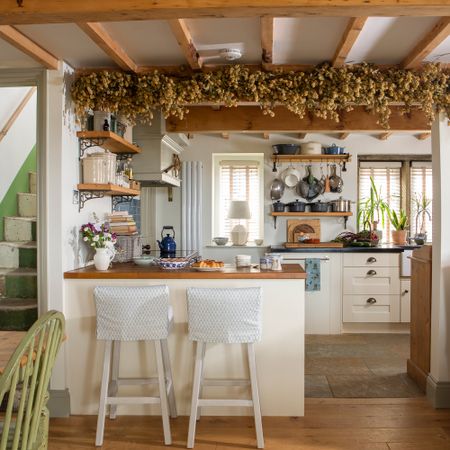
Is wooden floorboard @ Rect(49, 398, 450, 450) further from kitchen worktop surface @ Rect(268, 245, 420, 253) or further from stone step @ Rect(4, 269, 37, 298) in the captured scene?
kitchen worktop surface @ Rect(268, 245, 420, 253)

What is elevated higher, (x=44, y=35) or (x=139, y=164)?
(x=44, y=35)

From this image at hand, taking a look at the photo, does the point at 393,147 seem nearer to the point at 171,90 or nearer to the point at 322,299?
the point at 322,299

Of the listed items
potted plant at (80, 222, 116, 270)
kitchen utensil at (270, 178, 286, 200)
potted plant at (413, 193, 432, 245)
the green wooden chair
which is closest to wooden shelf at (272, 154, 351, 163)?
kitchen utensil at (270, 178, 286, 200)

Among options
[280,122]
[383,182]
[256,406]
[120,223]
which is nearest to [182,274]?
[256,406]

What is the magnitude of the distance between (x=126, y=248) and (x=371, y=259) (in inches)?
108

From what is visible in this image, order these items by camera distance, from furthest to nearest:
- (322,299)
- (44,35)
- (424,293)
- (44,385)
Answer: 1. (322,299)
2. (424,293)
3. (44,35)
4. (44,385)

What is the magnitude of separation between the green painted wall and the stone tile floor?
298cm

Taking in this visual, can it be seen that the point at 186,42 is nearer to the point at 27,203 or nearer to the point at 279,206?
the point at 27,203

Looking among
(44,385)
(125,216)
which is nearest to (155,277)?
(125,216)

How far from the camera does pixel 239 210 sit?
5.68m

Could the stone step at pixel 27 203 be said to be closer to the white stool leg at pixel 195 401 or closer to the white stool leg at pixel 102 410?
the white stool leg at pixel 102 410

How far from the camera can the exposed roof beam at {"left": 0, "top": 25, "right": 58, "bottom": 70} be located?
2.60 metres

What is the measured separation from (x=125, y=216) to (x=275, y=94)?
1.68 m

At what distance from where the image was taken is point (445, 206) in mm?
3289
